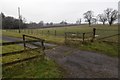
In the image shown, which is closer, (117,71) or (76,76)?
(76,76)

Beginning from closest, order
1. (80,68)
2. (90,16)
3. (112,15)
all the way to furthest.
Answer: (80,68) → (112,15) → (90,16)

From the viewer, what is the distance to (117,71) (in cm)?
707

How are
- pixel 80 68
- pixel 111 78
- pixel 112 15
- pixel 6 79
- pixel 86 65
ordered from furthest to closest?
pixel 112 15, pixel 86 65, pixel 80 68, pixel 111 78, pixel 6 79

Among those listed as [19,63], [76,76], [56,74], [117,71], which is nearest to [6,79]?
[19,63]

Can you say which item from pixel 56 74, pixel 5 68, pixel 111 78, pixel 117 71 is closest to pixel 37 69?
pixel 56 74

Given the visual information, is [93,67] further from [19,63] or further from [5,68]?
[5,68]

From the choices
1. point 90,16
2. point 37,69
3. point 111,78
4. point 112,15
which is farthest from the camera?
point 90,16

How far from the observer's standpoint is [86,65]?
311 inches

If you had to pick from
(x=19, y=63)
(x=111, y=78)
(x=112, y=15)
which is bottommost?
(x=111, y=78)

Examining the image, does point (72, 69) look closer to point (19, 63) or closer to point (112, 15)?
point (19, 63)

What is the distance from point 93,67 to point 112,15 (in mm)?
92842

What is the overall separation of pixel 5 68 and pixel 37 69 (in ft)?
4.92

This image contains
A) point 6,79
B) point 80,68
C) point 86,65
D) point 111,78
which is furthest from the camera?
point 86,65

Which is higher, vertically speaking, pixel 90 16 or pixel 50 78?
pixel 90 16
